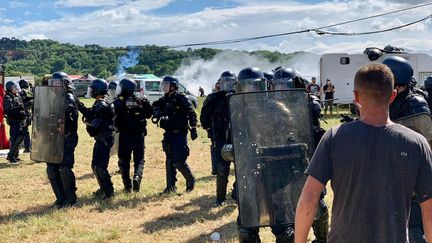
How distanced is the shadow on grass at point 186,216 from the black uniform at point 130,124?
129cm

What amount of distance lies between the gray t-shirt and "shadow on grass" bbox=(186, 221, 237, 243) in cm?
364

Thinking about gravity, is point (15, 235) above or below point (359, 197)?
below

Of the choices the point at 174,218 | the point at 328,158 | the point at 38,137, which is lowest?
the point at 174,218

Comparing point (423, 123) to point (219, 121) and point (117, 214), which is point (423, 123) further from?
point (117, 214)

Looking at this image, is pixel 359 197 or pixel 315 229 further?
pixel 315 229

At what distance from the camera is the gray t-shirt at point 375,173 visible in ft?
8.07

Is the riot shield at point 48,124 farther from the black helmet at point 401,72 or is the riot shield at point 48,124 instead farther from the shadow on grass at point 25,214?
the black helmet at point 401,72

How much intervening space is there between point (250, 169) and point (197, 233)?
2409 millimetres

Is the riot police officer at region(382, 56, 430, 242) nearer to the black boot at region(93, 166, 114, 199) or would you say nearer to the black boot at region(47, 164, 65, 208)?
the black boot at region(93, 166, 114, 199)

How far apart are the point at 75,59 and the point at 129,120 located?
10054cm

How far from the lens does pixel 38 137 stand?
25.1 feet

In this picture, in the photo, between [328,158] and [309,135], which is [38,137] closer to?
[309,135]

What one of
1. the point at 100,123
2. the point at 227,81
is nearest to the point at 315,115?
the point at 227,81

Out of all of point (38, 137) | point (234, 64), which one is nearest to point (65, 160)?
point (38, 137)
